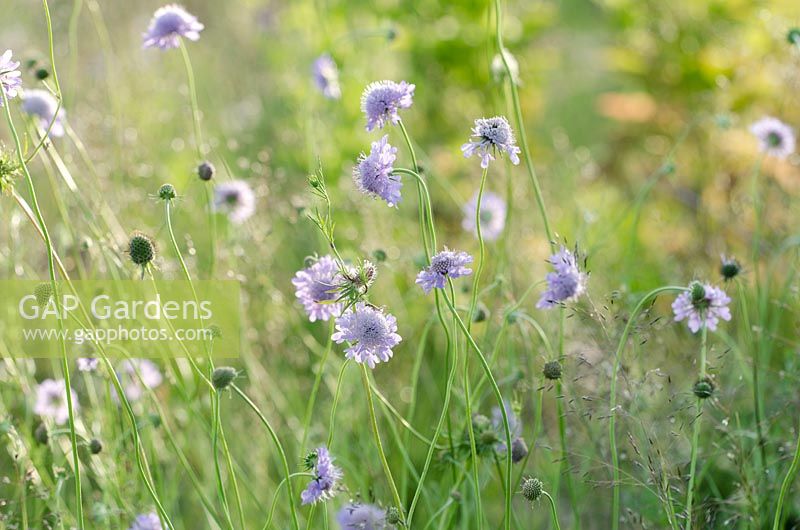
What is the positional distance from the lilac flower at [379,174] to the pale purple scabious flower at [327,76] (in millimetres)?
964

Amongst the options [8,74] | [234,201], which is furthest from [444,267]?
[234,201]

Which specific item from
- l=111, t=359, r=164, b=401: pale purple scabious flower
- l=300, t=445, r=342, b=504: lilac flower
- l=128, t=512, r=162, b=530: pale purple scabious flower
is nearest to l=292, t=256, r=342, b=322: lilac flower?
l=300, t=445, r=342, b=504: lilac flower

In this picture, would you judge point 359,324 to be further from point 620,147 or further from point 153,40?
point 620,147

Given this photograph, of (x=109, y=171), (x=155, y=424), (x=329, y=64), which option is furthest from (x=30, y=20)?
(x=155, y=424)

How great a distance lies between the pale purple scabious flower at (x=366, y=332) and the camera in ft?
3.23

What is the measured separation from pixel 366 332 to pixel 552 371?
319 millimetres

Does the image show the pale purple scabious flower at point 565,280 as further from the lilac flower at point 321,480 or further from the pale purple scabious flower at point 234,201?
the pale purple scabious flower at point 234,201

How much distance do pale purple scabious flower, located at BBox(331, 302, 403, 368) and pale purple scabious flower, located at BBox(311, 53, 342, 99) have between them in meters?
1.08

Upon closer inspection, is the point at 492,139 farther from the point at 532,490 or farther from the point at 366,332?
the point at 532,490

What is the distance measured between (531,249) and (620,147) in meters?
1.48

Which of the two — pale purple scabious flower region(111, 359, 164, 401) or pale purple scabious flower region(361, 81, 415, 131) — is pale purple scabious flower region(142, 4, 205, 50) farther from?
pale purple scabious flower region(111, 359, 164, 401)

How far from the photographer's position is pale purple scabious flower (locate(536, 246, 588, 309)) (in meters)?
1.03

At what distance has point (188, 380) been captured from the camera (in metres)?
1.82

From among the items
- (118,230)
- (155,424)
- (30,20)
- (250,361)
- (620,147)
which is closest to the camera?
(155,424)
